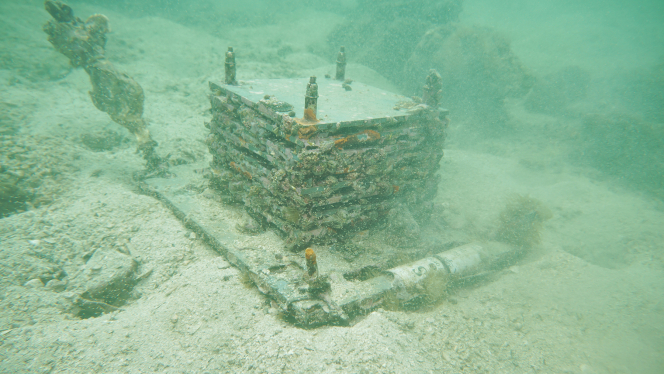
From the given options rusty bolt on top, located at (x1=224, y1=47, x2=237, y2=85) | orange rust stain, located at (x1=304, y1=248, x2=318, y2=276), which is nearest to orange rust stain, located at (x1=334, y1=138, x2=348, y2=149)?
orange rust stain, located at (x1=304, y1=248, x2=318, y2=276)

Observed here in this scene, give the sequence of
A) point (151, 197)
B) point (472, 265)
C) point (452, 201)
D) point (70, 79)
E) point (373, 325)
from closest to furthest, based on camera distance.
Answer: point (373, 325) → point (472, 265) → point (151, 197) → point (452, 201) → point (70, 79)

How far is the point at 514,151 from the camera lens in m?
10.4

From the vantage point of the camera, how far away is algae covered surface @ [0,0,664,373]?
2.77 meters

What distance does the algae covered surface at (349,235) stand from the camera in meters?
2.77

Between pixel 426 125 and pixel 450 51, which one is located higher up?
pixel 450 51

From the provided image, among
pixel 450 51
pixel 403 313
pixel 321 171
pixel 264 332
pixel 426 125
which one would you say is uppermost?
pixel 450 51

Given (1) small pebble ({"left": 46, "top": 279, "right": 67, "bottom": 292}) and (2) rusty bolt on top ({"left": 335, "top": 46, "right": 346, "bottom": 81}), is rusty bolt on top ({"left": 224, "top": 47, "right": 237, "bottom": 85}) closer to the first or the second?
(2) rusty bolt on top ({"left": 335, "top": 46, "right": 346, "bottom": 81})

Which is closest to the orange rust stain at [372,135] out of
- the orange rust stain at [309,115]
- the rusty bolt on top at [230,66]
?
the orange rust stain at [309,115]

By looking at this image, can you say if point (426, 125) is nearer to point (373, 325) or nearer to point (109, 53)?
point (373, 325)

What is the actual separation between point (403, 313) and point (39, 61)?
495 inches

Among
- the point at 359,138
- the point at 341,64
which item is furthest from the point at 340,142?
the point at 341,64

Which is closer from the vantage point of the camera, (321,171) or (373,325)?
(373,325)

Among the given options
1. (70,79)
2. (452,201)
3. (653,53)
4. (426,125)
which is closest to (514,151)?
(452,201)

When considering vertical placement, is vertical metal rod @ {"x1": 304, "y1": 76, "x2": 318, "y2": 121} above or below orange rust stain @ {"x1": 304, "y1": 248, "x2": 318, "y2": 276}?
above
